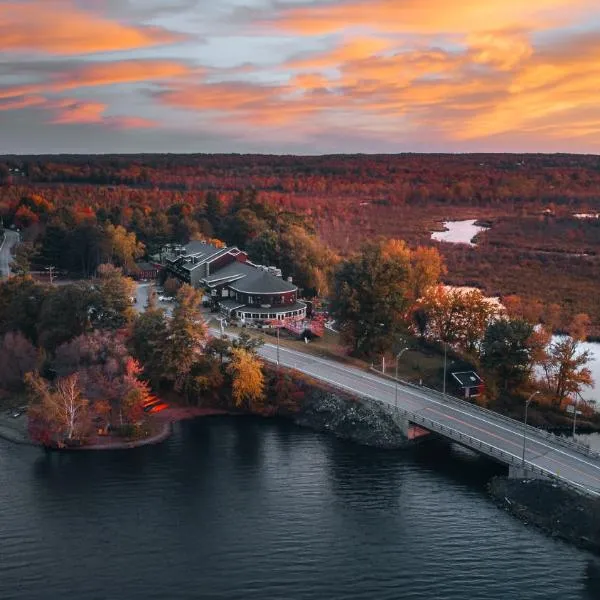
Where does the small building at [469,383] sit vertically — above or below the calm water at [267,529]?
above

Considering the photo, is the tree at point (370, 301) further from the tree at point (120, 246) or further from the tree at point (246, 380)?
the tree at point (120, 246)

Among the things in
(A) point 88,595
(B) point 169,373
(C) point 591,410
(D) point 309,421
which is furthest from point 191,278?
(A) point 88,595

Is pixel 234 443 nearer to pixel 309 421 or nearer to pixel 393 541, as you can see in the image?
pixel 309 421

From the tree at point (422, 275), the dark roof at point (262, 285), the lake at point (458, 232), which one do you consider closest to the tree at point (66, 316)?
the dark roof at point (262, 285)

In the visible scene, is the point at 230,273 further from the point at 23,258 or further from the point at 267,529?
the point at 267,529

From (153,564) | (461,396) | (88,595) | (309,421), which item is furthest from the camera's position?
(461,396)

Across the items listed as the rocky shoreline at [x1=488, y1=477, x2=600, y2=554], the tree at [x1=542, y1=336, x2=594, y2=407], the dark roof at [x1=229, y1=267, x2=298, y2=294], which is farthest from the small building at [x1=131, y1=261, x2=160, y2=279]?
the rocky shoreline at [x1=488, y1=477, x2=600, y2=554]
